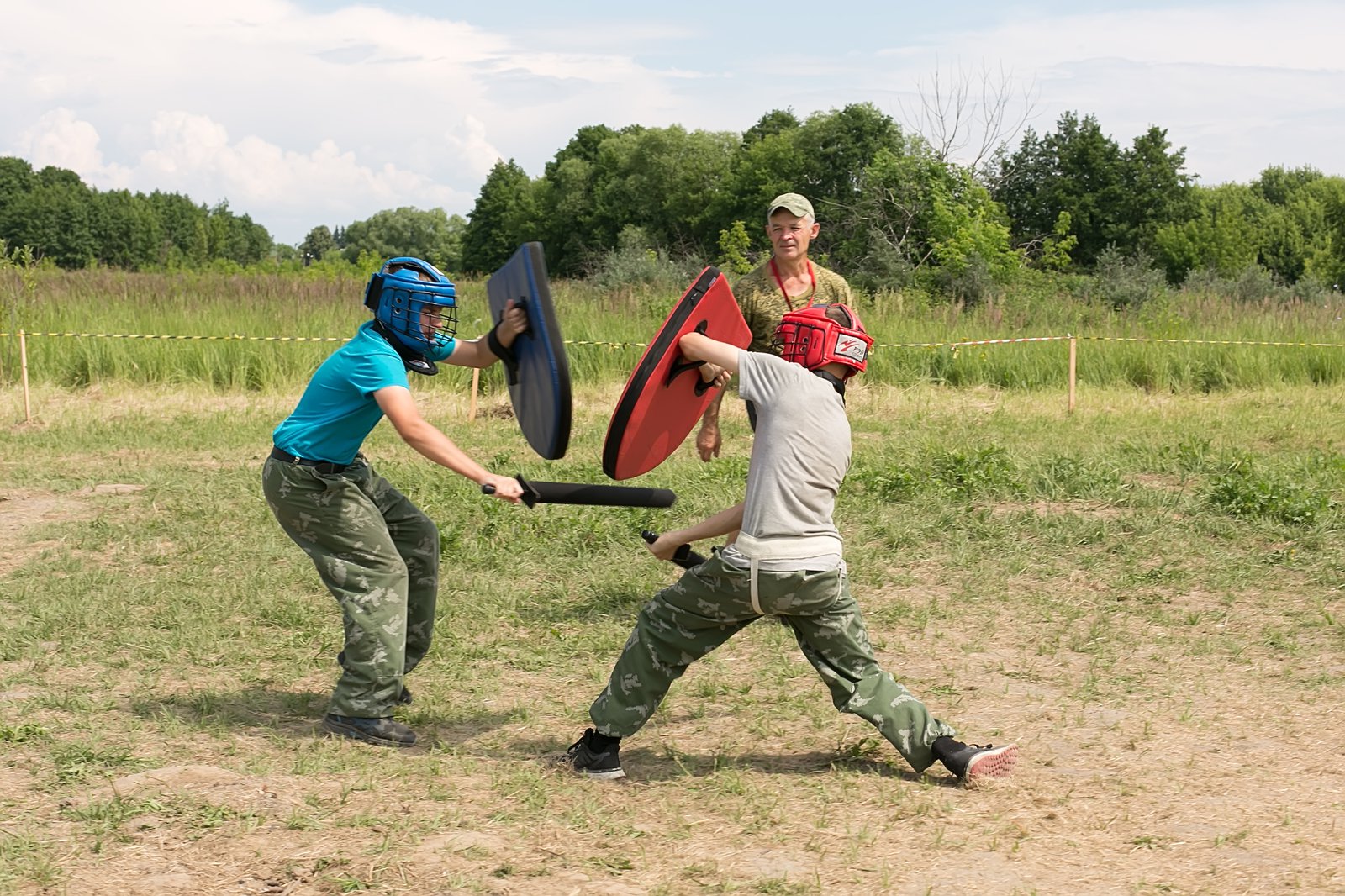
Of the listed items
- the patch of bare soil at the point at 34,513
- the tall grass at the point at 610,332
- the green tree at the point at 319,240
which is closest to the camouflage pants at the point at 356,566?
the patch of bare soil at the point at 34,513

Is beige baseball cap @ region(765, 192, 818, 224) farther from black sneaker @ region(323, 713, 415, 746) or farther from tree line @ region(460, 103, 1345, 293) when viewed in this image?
tree line @ region(460, 103, 1345, 293)

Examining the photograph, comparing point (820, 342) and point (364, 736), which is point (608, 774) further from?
point (820, 342)

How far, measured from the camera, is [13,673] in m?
5.58

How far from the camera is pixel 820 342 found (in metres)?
4.23

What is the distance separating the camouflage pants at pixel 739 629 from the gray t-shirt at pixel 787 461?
0.10 metres

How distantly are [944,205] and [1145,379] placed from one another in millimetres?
10985

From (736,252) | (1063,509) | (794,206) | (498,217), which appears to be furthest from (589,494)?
(498,217)

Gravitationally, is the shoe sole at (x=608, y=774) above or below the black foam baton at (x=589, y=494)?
below

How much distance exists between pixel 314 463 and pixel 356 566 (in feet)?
1.28

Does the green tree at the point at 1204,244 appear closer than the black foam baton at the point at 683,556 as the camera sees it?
No

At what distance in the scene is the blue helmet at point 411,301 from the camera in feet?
15.1

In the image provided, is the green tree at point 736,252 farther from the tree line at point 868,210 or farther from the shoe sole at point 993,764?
the shoe sole at point 993,764

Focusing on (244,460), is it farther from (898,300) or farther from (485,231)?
(485,231)

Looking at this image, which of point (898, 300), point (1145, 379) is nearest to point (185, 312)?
point (898, 300)
